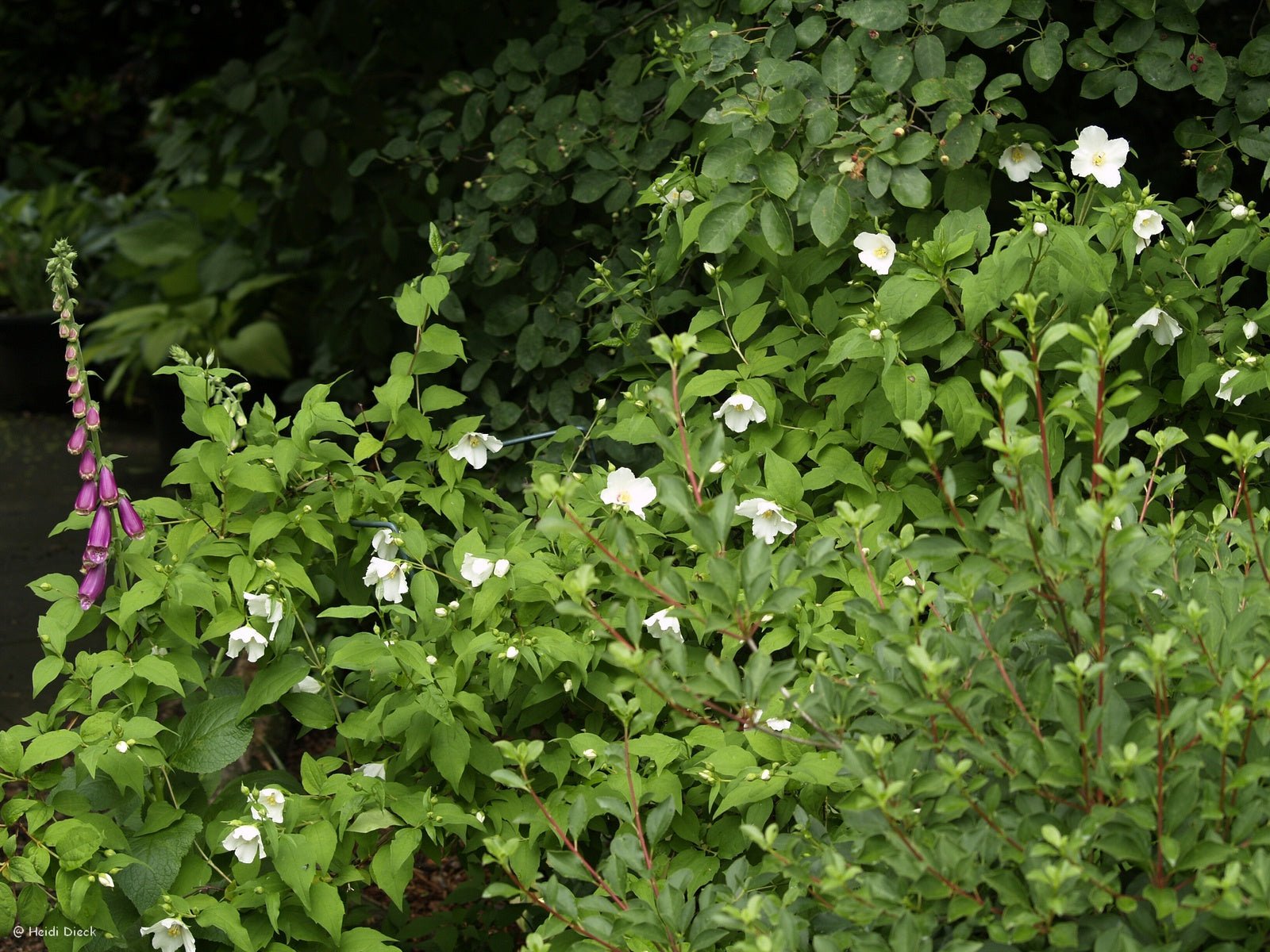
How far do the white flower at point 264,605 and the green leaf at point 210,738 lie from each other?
0.12 metres

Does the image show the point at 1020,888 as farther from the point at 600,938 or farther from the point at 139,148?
the point at 139,148

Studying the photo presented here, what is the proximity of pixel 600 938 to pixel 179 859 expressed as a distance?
588mm

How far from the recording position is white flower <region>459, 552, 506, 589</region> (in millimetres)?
1664

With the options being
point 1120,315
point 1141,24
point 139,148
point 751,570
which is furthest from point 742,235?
point 139,148

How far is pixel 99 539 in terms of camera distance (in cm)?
159

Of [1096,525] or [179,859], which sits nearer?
[1096,525]

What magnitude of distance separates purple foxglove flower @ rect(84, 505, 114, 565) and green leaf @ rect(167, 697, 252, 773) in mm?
229

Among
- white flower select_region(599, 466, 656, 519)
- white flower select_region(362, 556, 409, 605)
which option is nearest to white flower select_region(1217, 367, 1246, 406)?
white flower select_region(599, 466, 656, 519)

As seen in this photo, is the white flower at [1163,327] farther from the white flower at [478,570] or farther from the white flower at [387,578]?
the white flower at [387,578]

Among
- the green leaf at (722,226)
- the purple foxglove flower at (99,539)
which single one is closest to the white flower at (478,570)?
the purple foxglove flower at (99,539)

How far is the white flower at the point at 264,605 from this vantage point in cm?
161

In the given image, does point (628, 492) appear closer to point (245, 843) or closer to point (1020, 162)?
point (245, 843)

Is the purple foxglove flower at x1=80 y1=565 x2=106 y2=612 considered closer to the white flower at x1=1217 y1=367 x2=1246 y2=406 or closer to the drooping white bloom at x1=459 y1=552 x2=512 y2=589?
the drooping white bloom at x1=459 y1=552 x2=512 y2=589

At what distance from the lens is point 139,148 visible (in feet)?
24.4
